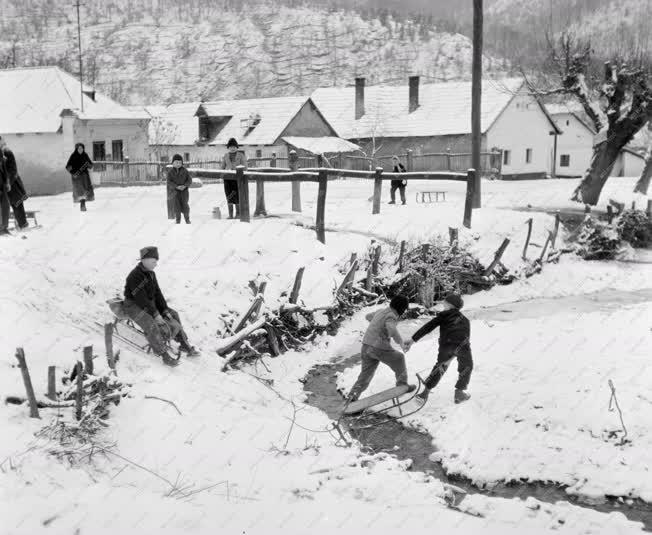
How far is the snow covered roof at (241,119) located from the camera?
141ft

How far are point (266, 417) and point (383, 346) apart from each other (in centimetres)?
168

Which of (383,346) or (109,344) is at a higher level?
(109,344)

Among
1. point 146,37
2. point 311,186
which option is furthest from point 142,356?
point 146,37

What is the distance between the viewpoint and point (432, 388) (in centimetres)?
955

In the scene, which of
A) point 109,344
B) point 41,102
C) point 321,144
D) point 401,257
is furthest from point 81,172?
point 321,144

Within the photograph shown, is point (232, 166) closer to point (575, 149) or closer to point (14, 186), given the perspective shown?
point (14, 186)

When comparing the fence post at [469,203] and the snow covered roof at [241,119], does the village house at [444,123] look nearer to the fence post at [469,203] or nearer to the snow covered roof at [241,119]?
the snow covered roof at [241,119]

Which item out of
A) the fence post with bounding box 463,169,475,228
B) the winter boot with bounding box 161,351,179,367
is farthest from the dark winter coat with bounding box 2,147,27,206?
the fence post with bounding box 463,169,475,228

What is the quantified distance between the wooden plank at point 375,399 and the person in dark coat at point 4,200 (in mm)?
6303

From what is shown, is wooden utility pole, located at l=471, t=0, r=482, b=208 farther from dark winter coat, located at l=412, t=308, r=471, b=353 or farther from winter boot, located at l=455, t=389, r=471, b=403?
winter boot, located at l=455, t=389, r=471, b=403

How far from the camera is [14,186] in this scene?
1229 centimetres

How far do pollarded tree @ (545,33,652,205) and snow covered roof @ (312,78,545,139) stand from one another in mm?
15299

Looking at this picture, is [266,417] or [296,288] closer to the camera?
[266,417]

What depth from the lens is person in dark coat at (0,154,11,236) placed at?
11742 mm
